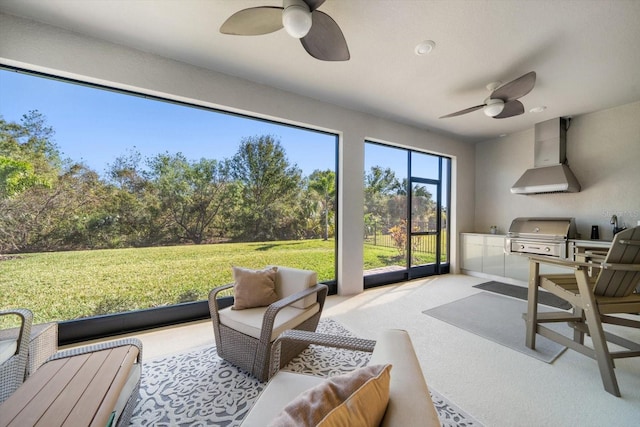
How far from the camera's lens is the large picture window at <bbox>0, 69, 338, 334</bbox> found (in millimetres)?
2166

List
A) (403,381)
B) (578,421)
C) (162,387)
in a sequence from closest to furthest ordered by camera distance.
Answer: (403,381) → (578,421) → (162,387)

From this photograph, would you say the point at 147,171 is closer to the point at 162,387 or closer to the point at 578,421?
the point at 162,387

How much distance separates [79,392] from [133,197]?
199 cm

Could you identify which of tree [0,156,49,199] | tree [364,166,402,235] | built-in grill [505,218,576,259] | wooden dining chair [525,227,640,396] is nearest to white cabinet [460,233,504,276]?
built-in grill [505,218,576,259]

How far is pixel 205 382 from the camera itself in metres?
1.74

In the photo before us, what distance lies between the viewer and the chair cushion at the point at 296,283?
2.07 m

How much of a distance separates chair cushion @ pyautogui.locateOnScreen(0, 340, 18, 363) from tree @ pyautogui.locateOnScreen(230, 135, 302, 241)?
6.41 ft

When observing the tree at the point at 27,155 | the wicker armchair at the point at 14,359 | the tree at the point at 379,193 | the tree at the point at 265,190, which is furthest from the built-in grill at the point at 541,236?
the tree at the point at 27,155

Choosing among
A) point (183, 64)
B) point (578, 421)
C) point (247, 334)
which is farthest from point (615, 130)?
point (183, 64)

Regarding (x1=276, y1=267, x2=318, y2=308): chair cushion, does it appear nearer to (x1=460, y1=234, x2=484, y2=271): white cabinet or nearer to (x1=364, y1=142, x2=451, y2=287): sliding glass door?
(x1=364, y1=142, x2=451, y2=287): sliding glass door

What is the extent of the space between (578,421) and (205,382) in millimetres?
2374

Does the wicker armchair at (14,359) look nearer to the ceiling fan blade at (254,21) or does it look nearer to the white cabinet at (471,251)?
the ceiling fan blade at (254,21)

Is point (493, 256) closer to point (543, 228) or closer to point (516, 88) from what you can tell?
point (543, 228)

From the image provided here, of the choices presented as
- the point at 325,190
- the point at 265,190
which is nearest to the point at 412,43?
the point at 325,190
